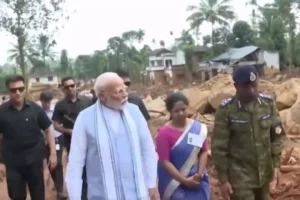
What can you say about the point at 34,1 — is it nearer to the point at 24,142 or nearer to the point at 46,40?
the point at 46,40

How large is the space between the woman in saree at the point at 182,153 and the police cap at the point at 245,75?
23.4 inches

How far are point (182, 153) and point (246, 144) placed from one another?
542mm

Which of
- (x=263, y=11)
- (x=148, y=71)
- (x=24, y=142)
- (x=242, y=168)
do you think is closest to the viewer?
(x=242, y=168)

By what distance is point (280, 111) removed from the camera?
47.6 ft

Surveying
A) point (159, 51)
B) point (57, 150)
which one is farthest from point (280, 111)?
point (159, 51)

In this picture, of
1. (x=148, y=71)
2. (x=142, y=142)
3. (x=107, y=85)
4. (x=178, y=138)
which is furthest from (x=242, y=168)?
(x=148, y=71)

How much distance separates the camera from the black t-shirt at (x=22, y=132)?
609 cm

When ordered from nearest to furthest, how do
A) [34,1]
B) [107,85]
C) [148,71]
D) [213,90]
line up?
[107,85] < [213,90] < [34,1] < [148,71]

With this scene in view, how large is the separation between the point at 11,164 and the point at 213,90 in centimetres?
1298

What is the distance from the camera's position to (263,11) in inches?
2018

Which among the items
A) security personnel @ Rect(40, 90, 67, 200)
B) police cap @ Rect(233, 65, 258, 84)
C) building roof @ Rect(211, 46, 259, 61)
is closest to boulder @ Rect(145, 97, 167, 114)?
security personnel @ Rect(40, 90, 67, 200)

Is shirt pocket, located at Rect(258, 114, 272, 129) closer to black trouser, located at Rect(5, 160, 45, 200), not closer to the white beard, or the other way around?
the white beard

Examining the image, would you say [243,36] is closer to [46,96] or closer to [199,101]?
[199,101]

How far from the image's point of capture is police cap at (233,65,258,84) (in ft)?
14.0
